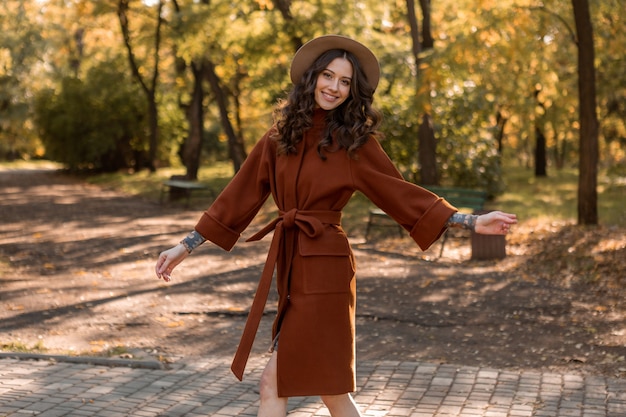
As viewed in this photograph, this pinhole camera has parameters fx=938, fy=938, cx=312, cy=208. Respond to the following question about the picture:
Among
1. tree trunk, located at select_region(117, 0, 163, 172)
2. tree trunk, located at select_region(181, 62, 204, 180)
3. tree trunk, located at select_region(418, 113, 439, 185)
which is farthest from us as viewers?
tree trunk, located at select_region(117, 0, 163, 172)

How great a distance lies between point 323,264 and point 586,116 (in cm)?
1146

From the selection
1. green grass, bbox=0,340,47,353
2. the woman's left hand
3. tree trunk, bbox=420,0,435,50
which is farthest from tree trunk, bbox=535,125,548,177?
the woman's left hand

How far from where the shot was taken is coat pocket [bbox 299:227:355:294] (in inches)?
152

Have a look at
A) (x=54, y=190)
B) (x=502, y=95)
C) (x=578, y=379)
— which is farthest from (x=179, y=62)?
(x=578, y=379)

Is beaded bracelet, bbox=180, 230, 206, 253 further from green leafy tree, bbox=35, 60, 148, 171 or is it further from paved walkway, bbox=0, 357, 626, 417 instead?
green leafy tree, bbox=35, 60, 148, 171

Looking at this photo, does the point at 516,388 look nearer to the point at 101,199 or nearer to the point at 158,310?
the point at 158,310

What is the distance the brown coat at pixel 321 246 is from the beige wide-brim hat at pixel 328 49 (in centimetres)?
23

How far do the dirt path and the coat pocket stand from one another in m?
3.46

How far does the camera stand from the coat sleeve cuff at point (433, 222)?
154 inches

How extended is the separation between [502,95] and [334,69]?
1556 centimetres

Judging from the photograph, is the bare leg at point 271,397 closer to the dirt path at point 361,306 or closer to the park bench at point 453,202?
the dirt path at point 361,306

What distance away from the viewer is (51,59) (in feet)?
162

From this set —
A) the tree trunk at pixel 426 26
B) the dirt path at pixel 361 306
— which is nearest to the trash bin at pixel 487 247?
the dirt path at pixel 361 306

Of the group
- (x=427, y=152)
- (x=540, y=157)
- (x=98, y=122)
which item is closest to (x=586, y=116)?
(x=427, y=152)
